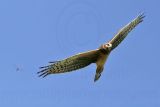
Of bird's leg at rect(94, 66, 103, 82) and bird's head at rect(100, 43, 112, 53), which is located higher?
bird's head at rect(100, 43, 112, 53)

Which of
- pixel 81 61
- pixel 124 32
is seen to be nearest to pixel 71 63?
pixel 81 61

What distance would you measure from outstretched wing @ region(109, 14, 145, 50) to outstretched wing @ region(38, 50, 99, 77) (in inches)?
37.5

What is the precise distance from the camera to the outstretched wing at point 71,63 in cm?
2898

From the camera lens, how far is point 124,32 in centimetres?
3097

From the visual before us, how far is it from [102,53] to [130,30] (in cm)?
289

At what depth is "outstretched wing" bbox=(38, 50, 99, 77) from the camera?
2898 centimetres

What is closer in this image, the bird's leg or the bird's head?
the bird's head

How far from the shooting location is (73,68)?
29266 mm

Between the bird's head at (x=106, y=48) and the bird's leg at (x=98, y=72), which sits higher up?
the bird's head at (x=106, y=48)

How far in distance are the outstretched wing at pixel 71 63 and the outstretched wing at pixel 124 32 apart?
95cm

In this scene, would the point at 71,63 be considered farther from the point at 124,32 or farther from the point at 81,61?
the point at 124,32

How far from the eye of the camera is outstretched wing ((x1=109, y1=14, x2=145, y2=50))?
2992cm

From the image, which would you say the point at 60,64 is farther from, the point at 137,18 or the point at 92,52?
the point at 137,18

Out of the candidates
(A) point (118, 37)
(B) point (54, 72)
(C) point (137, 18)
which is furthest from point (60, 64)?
(C) point (137, 18)
